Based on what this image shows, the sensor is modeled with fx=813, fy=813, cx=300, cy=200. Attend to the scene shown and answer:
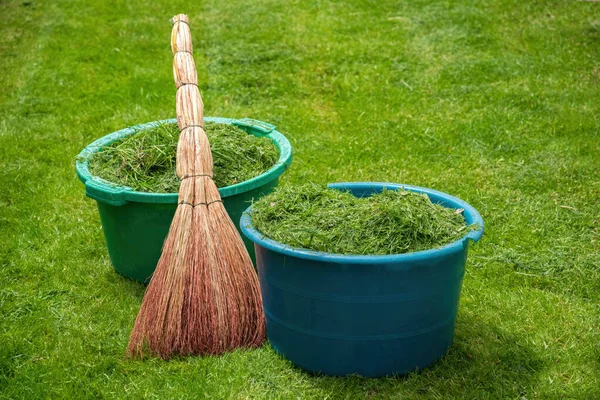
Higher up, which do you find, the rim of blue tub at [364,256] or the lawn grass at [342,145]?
the rim of blue tub at [364,256]

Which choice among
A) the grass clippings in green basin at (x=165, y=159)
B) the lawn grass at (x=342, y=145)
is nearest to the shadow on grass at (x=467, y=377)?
the lawn grass at (x=342, y=145)

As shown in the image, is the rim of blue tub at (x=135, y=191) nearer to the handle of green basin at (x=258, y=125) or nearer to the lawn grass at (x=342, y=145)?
the handle of green basin at (x=258, y=125)

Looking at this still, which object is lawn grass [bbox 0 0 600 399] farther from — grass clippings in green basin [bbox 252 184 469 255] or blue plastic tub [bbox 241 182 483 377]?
grass clippings in green basin [bbox 252 184 469 255]

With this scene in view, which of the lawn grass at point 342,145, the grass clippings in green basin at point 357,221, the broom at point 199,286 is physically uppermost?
the grass clippings in green basin at point 357,221

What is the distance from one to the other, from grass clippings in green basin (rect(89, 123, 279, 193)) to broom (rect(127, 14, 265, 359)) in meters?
0.33

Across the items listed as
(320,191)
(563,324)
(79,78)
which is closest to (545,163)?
(563,324)

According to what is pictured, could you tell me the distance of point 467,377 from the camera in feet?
11.7

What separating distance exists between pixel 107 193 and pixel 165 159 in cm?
43

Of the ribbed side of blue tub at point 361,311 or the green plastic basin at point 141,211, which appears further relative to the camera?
the green plastic basin at point 141,211

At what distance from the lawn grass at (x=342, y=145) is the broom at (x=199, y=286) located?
0.11m

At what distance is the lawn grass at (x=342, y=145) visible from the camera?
12.0ft

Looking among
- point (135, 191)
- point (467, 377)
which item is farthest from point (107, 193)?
point (467, 377)

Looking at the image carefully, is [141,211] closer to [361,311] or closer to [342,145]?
[361,311]

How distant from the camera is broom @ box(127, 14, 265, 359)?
3.75m
